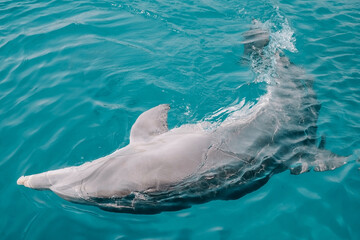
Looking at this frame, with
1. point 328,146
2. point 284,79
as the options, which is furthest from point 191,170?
point 284,79

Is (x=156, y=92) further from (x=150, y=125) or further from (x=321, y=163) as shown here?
(x=321, y=163)

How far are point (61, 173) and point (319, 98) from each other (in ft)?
19.2

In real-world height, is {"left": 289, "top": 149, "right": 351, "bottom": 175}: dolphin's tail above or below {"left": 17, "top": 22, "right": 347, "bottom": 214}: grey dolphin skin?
below

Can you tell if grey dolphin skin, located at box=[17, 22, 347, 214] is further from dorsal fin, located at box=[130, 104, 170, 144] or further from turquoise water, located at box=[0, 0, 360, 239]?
turquoise water, located at box=[0, 0, 360, 239]

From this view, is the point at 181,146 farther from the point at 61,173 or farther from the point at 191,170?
the point at 61,173

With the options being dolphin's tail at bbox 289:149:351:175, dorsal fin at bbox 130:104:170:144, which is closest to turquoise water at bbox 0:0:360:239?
dolphin's tail at bbox 289:149:351:175

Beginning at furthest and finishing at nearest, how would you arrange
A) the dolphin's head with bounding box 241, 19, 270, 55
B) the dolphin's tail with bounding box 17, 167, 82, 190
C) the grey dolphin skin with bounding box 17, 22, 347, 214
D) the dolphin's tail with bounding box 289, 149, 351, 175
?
the dolphin's head with bounding box 241, 19, 270, 55
the dolphin's tail with bounding box 289, 149, 351, 175
the dolphin's tail with bounding box 17, 167, 82, 190
the grey dolphin skin with bounding box 17, 22, 347, 214

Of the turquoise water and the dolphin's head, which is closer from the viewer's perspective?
the turquoise water

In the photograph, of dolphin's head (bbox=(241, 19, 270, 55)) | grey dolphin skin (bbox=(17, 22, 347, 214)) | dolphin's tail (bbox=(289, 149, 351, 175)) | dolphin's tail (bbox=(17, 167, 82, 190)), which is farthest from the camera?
dolphin's head (bbox=(241, 19, 270, 55))

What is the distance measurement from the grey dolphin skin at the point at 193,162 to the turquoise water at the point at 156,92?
0.85 ft

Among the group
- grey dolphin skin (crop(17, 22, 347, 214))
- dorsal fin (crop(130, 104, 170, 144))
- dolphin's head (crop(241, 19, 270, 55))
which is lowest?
grey dolphin skin (crop(17, 22, 347, 214))

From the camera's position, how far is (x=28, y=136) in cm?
641

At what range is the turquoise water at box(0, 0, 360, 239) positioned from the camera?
4.95 meters

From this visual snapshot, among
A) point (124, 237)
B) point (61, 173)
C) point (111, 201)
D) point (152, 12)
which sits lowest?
point (124, 237)
